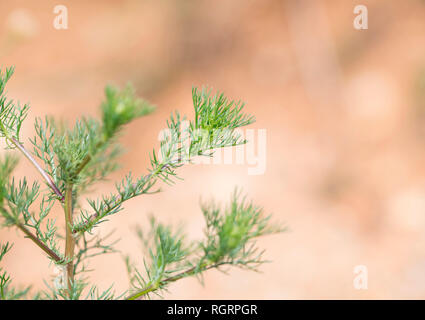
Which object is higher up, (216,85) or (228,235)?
(216,85)

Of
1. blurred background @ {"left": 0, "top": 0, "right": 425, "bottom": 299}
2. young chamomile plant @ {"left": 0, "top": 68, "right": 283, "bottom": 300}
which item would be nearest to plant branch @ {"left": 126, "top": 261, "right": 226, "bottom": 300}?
young chamomile plant @ {"left": 0, "top": 68, "right": 283, "bottom": 300}

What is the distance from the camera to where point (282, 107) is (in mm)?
2744

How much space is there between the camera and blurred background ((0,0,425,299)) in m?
2.41

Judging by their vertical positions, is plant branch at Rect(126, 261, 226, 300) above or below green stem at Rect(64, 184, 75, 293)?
below

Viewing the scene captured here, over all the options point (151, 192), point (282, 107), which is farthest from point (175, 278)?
point (282, 107)

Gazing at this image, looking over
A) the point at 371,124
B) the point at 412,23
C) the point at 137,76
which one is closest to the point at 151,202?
the point at 137,76

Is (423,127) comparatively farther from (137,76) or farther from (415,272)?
(137,76)

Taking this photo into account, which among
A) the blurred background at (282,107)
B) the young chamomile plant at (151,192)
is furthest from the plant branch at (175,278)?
A: the blurred background at (282,107)

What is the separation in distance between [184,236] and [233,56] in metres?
2.43

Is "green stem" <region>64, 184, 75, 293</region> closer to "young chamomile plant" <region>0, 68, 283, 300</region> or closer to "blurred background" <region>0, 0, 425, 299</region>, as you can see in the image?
"young chamomile plant" <region>0, 68, 283, 300</region>

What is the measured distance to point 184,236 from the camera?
1.49 ft

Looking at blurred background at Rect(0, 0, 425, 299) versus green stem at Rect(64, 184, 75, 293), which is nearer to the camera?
green stem at Rect(64, 184, 75, 293)

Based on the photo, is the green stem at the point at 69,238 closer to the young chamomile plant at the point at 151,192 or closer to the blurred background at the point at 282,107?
the young chamomile plant at the point at 151,192

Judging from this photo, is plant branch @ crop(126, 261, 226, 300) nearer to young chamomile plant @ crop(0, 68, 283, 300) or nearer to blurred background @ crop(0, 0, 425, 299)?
young chamomile plant @ crop(0, 68, 283, 300)
